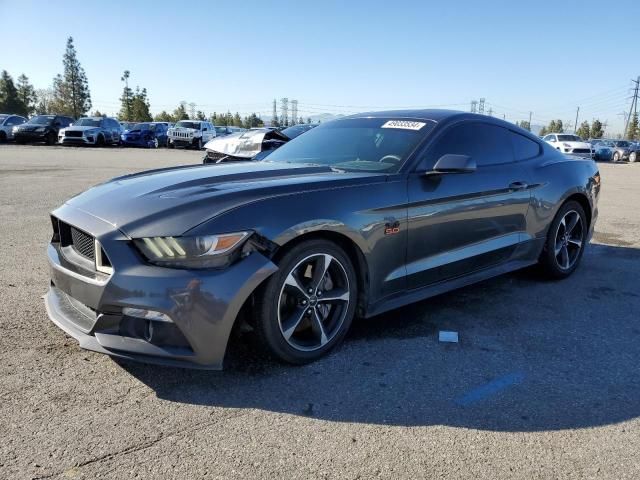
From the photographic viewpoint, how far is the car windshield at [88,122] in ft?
101

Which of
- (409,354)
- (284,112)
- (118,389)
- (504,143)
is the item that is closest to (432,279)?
(409,354)

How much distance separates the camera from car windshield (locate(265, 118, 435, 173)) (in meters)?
3.88

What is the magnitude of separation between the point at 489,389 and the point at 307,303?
3.76 feet

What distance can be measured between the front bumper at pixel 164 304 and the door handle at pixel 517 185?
256 cm

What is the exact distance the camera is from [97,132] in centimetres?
3092

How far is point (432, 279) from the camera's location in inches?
Result: 152

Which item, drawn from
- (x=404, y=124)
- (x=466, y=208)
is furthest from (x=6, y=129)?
(x=466, y=208)

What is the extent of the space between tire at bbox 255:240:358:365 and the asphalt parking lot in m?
0.14

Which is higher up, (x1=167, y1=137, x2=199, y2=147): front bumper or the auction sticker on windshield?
the auction sticker on windshield

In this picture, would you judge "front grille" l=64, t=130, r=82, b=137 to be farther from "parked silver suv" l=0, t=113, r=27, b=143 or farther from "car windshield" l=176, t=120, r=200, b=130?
"car windshield" l=176, t=120, r=200, b=130

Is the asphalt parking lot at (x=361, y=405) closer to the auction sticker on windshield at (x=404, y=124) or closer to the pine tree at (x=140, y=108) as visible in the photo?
the auction sticker on windshield at (x=404, y=124)

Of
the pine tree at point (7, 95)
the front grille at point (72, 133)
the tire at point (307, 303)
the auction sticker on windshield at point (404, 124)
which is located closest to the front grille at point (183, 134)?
the front grille at point (72, 133)

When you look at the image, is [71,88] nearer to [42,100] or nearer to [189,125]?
[42,100]

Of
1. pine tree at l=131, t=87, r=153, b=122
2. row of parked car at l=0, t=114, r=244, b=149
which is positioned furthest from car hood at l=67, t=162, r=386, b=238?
pine tree at l=131, t=87, r=153, b=122
